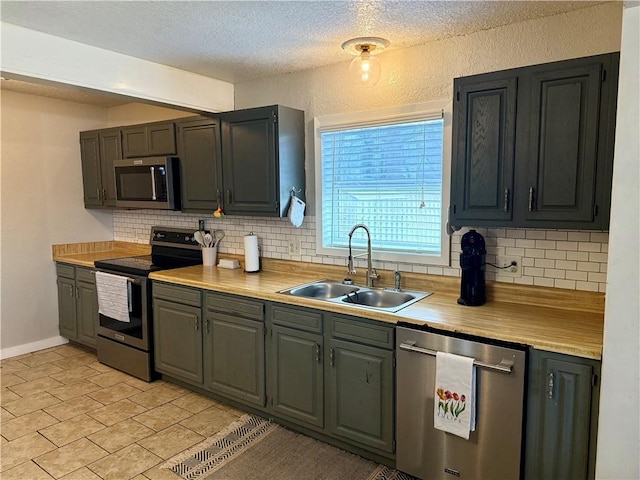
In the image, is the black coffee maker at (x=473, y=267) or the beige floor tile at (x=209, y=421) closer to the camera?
the black coffee maker at (x=473, y=267)

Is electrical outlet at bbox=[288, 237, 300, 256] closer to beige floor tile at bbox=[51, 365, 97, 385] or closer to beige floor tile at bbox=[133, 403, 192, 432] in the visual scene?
beige floor tile at bbox=[133, 403, 192, 432]

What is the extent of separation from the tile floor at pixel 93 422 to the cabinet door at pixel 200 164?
1.52 metres

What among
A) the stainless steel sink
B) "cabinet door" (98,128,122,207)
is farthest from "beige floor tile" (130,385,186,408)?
"cabinet door" (98,128,122,207)

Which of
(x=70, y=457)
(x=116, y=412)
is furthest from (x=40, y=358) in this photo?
(x=70, y=457)

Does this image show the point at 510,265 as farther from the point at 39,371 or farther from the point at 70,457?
the point at 39,371

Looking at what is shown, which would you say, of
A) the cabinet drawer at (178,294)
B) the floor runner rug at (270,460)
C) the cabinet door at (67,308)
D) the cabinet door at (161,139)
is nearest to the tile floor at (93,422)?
the floor runner rug at (270,460)

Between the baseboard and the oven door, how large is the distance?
1255 mm

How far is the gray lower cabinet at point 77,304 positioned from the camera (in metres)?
4.23

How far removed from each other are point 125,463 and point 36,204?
9.76 ft

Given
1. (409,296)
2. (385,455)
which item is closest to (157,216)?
(409,296)

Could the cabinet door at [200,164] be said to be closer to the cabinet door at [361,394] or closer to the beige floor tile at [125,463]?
the cabinet door at [361,394]

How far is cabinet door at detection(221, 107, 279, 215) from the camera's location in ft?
10.8

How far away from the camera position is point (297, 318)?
2.77 m

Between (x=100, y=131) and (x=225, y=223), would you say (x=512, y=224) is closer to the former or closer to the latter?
(x=225, y=223)
